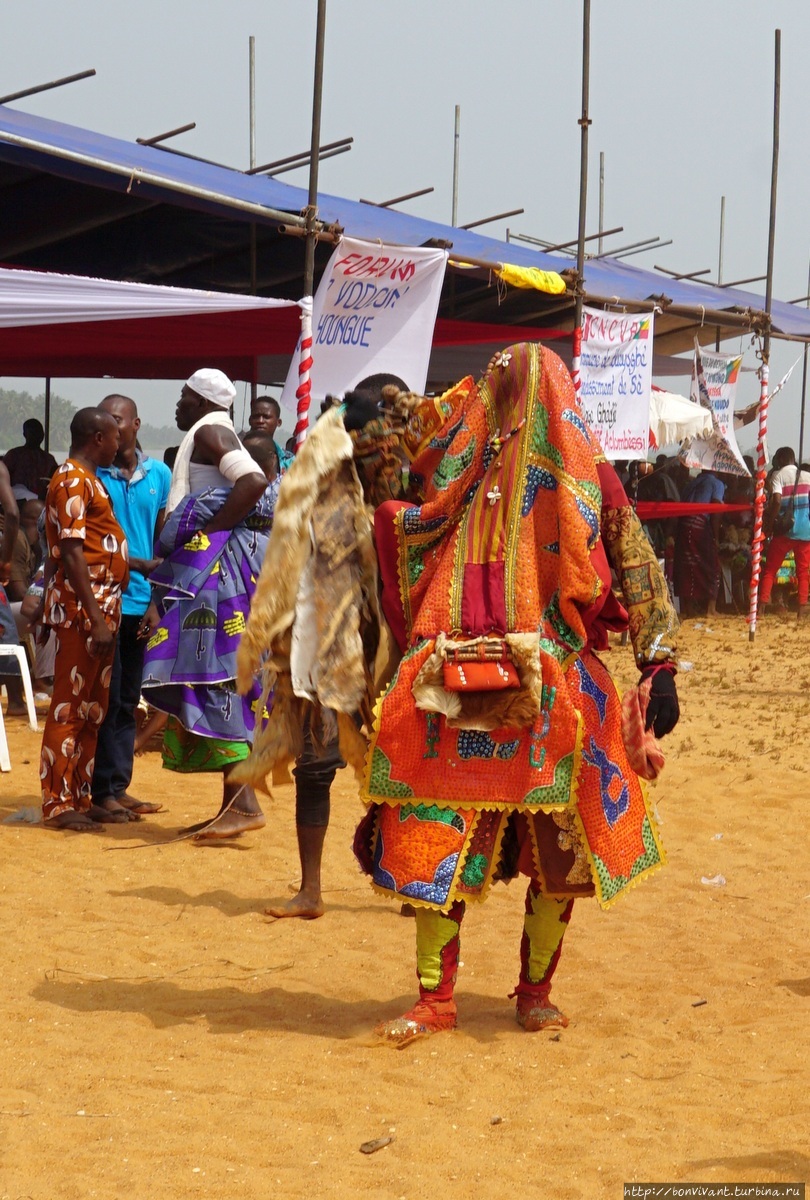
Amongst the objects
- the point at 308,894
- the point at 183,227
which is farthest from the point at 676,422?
the point at 308,894

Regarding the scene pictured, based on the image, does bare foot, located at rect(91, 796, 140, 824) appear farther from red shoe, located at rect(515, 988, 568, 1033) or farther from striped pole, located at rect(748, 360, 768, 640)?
striped pole, located at rect(748, 360, 768, 640)

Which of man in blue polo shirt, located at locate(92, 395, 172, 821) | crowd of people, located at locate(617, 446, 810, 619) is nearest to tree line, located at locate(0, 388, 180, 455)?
crowd of people, located at locate(617, 446, 810, 619)

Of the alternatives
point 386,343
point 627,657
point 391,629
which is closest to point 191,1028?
point 391,629

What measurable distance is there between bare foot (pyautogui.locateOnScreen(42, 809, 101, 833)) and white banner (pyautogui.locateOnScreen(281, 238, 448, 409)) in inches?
128

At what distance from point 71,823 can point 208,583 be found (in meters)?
1.25

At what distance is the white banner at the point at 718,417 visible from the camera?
13.5 m

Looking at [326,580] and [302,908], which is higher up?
[326,580]

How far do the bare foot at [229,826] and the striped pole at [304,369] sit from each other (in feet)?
9.84

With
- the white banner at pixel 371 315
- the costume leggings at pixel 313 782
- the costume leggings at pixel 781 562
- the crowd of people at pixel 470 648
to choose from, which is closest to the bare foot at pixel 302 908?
the costume leggings at pixel 313 782

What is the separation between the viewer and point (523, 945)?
146 inches

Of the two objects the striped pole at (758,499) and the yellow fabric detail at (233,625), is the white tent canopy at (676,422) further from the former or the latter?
the yellow fabric detail at (233,625)

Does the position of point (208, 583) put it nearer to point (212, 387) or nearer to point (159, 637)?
point (159, 637)

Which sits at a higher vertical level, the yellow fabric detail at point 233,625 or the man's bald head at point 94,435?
the man's bald head at point 94,435

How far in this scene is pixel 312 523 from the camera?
3588 millimetres
